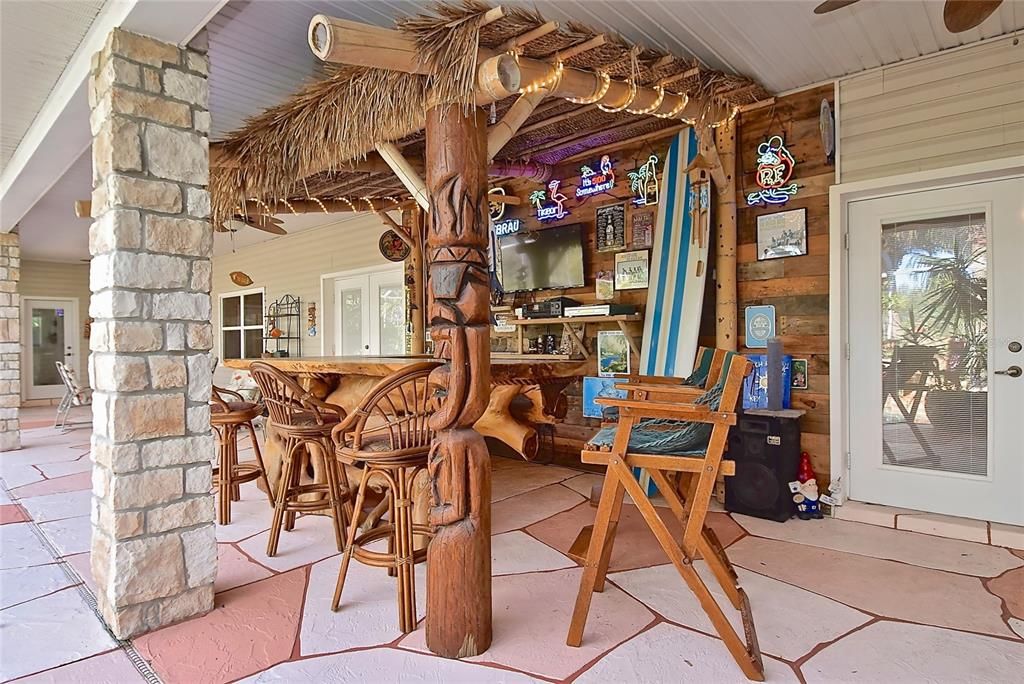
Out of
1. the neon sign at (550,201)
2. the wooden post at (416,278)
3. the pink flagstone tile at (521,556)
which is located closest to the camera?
the pink flagstone tile at (521,556)

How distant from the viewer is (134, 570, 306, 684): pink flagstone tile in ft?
6.35

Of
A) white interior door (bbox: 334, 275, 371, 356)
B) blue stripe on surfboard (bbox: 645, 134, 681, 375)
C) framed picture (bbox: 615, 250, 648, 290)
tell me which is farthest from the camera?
white interior door (bbox: 334, 275, 371, 356)

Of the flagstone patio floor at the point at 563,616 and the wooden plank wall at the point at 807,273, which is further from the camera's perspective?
the wooden plank wall at the point at 807,273

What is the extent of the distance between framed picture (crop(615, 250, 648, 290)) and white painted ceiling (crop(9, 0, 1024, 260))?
139cm

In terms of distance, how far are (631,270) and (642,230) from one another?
31cm

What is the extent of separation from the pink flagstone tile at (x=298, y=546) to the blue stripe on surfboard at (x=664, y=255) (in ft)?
7.83

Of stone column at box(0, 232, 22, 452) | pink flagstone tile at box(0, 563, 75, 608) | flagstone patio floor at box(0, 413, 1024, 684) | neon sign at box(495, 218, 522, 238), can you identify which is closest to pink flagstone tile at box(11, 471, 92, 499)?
flagstone patio floor at box(0, 413, 1024, 684)

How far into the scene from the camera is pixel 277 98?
12.3 feet

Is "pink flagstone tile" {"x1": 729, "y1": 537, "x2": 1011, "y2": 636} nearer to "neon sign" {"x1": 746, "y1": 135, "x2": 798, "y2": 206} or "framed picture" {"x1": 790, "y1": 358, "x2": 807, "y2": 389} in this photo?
"framed picture" {"x1": 790, "y1": 358, "x2": 807, "y2": 389}

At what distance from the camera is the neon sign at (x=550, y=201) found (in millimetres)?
4832

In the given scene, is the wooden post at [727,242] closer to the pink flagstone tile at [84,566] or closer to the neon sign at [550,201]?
the neon sign at [550,201]

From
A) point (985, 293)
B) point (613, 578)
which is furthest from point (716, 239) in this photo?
point (613, 578)

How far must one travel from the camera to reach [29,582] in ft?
8.66

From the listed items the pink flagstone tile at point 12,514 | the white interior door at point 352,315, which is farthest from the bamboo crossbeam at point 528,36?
the white interior door at point 352,315
